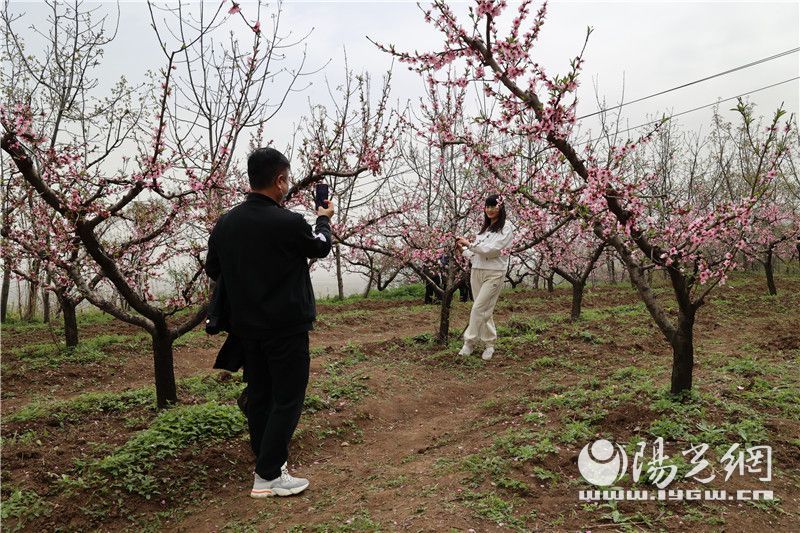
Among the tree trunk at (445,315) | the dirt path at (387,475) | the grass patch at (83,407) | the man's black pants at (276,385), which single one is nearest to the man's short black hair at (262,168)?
the man's black pants at (276,385)

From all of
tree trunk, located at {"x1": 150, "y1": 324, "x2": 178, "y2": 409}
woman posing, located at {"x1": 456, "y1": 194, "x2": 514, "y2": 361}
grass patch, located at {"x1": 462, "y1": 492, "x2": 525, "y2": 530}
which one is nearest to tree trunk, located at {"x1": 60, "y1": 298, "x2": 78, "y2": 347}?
tree trunk, located at {"x1": 150, "y1": 324, "x2": 178, "y2": 409}

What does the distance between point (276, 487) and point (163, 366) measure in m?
2.23

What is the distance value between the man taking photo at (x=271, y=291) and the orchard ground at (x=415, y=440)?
0.52 m

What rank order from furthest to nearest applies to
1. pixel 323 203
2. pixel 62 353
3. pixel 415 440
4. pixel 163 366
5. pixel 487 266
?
pixel 62 353
pixel 487 266
pixel 163 366
pixel 415 440
pixel 323 203

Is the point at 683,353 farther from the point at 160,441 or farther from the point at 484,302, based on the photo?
the point at 160,441

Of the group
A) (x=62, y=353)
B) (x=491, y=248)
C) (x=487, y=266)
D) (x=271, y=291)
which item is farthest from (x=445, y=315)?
(x=62, y=353)

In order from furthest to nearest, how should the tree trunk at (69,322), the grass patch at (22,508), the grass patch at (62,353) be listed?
the tree trunk at (69,322) → the grass patch at (62,353) → the grass patch at (22,508)

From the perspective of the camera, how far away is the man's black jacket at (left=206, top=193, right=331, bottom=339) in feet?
10.5

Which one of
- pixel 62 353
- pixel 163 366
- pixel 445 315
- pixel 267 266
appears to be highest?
pixel 267 266

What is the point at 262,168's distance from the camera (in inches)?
133

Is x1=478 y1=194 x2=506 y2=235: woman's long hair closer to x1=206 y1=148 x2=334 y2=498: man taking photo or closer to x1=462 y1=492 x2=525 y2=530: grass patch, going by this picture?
x1=206 y1=148 x2=334 y2=498: man taking photo

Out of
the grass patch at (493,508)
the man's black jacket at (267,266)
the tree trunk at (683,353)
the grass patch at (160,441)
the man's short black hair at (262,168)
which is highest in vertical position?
the man's short black hair at (262,168)

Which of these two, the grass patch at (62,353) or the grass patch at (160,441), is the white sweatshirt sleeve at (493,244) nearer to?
the grass patch at (160,441)

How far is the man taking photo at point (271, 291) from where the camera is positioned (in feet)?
10.6
